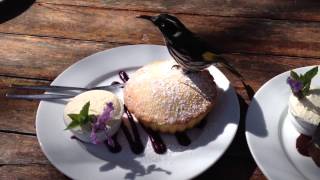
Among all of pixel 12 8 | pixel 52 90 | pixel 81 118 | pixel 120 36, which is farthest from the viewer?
pixel 12 8

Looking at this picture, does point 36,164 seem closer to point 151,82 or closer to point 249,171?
point 151,82

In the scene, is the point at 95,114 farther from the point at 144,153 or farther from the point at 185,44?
the point at 185,44

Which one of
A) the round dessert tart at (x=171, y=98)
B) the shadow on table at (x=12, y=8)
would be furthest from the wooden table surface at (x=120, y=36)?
the round dessert tart at (x=171, y=98)

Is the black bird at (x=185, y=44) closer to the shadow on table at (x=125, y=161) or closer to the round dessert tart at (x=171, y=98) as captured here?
the round dessert tart at (x=171, y=98)

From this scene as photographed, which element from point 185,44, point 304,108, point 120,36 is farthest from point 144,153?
point 120,36

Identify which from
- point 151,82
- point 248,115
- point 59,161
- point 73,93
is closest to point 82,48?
point 73,93
